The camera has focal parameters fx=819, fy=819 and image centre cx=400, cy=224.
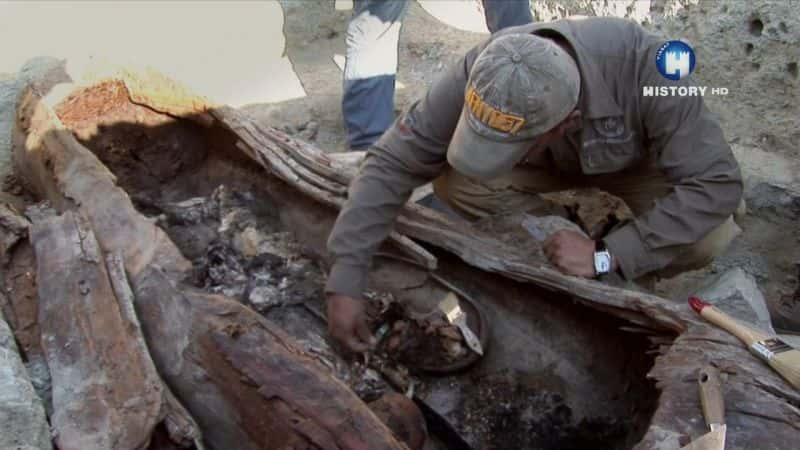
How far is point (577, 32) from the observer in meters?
3.05

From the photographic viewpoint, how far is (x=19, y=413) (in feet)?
7.71

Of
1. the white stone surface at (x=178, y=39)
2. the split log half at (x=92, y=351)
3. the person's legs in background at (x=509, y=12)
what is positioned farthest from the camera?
the white stone surface at (x=178, y=39)

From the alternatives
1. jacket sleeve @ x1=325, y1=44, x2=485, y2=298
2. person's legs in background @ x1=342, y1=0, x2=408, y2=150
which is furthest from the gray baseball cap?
person's legs in background @ x1=342, y1=0, x2=408, y2=150

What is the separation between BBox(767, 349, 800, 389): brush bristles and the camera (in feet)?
7.47

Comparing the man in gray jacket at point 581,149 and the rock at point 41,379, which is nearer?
the rock at point 41,379

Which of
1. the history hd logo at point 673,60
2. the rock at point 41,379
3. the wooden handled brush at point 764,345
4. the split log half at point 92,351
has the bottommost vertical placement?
the rock at point 41,379

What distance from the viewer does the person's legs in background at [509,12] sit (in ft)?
17.4

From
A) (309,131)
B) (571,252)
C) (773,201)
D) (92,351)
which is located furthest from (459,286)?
(309,131)

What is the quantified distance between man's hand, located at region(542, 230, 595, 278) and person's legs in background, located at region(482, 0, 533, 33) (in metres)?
2.59

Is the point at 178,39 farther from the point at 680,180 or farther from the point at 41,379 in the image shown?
the point at 680,180

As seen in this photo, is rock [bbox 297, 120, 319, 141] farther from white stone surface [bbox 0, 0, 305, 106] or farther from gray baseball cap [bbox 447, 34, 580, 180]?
gray baseball cap [bbox 447, 34, 580, 180]

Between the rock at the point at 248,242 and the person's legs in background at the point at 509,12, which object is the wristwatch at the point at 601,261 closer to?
the rock at the point at 248,242

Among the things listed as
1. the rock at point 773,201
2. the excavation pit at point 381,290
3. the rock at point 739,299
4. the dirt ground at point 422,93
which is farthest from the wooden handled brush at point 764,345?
the rock at point 773,201

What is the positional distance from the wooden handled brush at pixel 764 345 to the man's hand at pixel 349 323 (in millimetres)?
1154
